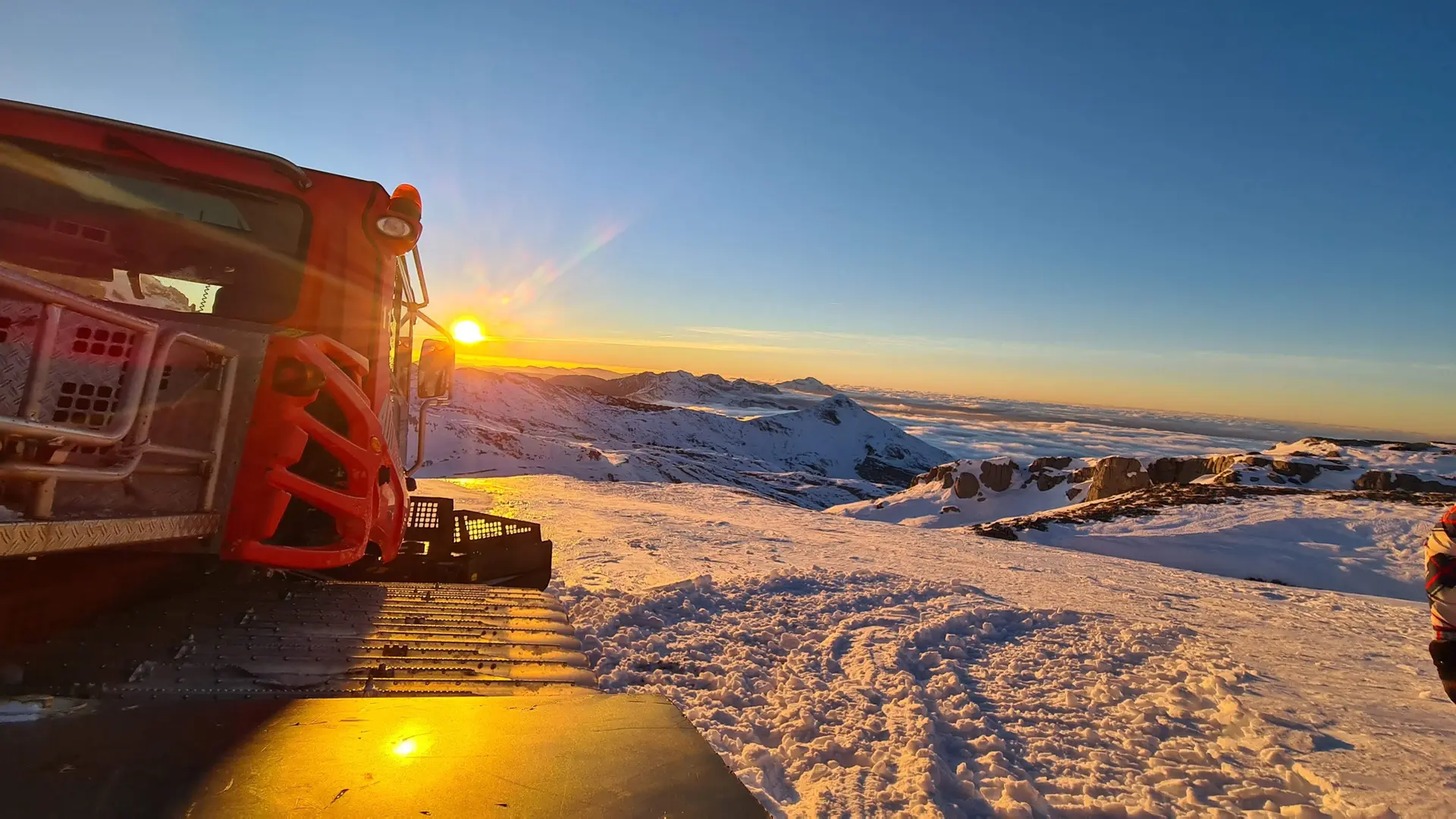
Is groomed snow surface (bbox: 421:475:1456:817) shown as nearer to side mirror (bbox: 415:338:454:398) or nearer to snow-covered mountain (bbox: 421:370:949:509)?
side mirror (bbox: 415:338:454:398)

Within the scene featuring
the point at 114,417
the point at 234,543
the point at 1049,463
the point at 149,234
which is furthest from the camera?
the point at 1049,463

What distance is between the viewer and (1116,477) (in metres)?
34.7

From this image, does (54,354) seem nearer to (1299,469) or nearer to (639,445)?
(1299,469)

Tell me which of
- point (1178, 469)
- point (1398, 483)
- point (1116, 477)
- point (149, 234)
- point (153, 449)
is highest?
point (1398, 483)

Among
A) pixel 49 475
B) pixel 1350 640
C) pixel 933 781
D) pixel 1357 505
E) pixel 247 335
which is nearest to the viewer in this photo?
pixel 49 475

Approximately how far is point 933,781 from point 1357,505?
1996 cm

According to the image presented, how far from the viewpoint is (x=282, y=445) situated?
2908 mm

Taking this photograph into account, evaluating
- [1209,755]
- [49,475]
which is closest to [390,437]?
[49,475]

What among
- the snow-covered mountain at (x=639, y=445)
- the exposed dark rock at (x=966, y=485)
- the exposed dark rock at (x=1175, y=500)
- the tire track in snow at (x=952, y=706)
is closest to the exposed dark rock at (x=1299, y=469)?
the exposed dark rock at (x=1175, y=500)

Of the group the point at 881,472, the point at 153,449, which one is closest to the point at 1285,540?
the point at 153,449

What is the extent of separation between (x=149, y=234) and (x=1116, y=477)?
3888cm

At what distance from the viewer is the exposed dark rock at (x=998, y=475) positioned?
41.0 meters

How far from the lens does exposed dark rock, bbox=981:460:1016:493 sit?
41031mm

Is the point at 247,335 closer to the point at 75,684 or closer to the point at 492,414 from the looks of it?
the point at 75,684
